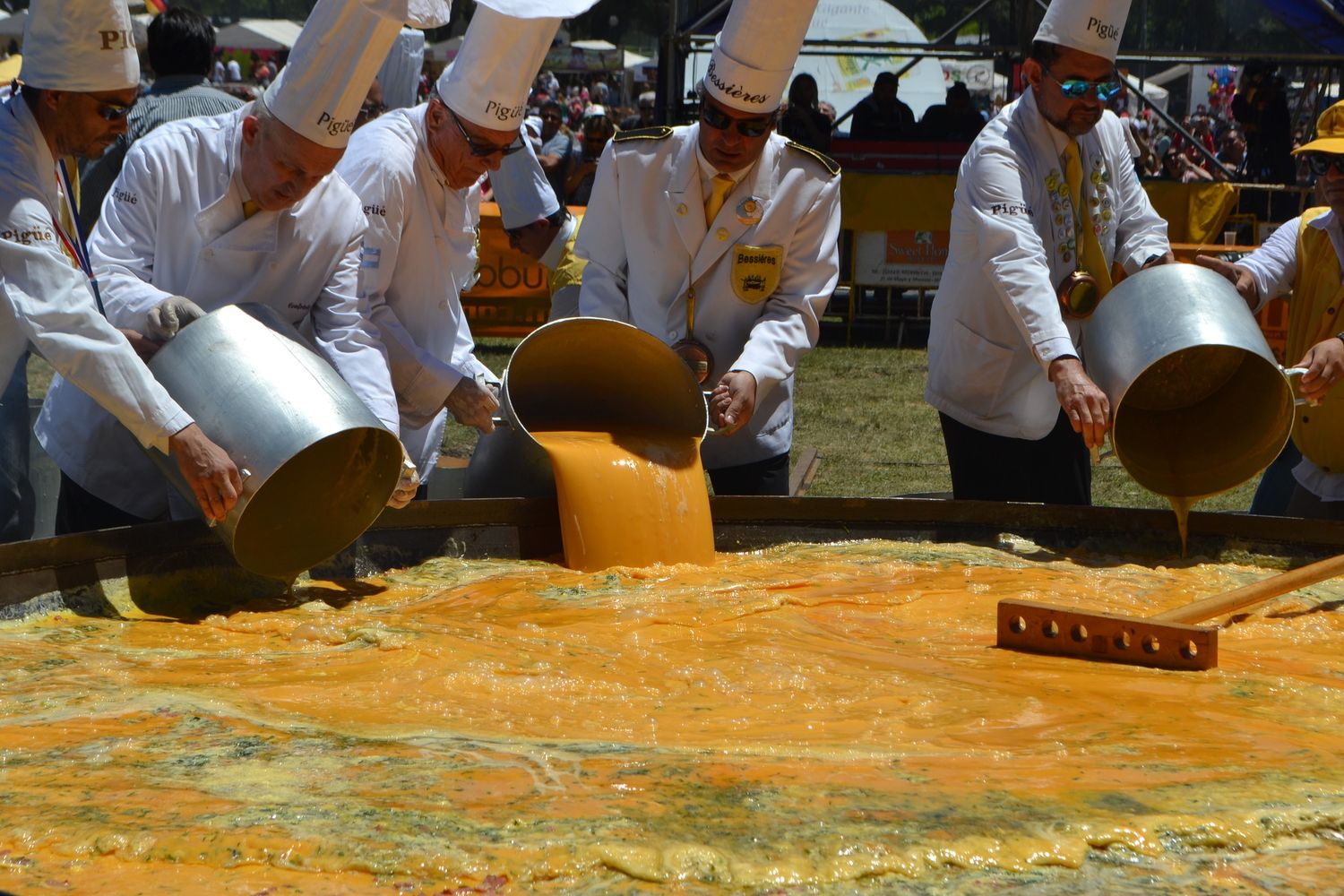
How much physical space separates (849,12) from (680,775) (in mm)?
10811

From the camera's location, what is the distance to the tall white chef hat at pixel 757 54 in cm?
411

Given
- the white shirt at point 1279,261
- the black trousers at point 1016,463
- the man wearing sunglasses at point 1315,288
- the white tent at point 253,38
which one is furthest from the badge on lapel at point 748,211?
the white tent at point 253,38

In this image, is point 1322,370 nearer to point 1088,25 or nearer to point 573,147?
point 1088,25

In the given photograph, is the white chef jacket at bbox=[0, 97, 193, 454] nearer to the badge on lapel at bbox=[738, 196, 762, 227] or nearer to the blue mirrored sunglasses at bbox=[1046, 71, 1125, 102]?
the badge on lapel at bbox=[738, 196, 762, 227]

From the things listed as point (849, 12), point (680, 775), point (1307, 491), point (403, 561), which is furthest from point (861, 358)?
point (680, 775)

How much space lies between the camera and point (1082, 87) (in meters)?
4.16

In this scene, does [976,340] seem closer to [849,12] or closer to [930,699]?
[930,699]

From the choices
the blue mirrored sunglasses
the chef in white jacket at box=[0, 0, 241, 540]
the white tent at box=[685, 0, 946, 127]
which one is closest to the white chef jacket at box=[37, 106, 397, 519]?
the chef in white jacket at box=[0, 0, 241, 540]

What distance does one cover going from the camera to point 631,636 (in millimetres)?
3393

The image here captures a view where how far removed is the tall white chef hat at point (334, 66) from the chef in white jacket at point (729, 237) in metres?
0.94

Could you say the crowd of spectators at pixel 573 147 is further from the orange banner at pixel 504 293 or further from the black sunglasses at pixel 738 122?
the black sunglasses at pixel 738 122

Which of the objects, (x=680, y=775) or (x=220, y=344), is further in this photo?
(x=220, y=344)

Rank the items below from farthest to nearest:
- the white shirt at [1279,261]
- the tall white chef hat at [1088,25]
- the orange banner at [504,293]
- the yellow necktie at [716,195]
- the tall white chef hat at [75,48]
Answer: the orange banner at [504,293] → the white shirt at [1279,261] → the yellow necktie at [716,195] → the tall white chef hat at [1088,25] → the tall white chef hat at [75,48]

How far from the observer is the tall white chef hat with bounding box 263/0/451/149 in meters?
3.44
